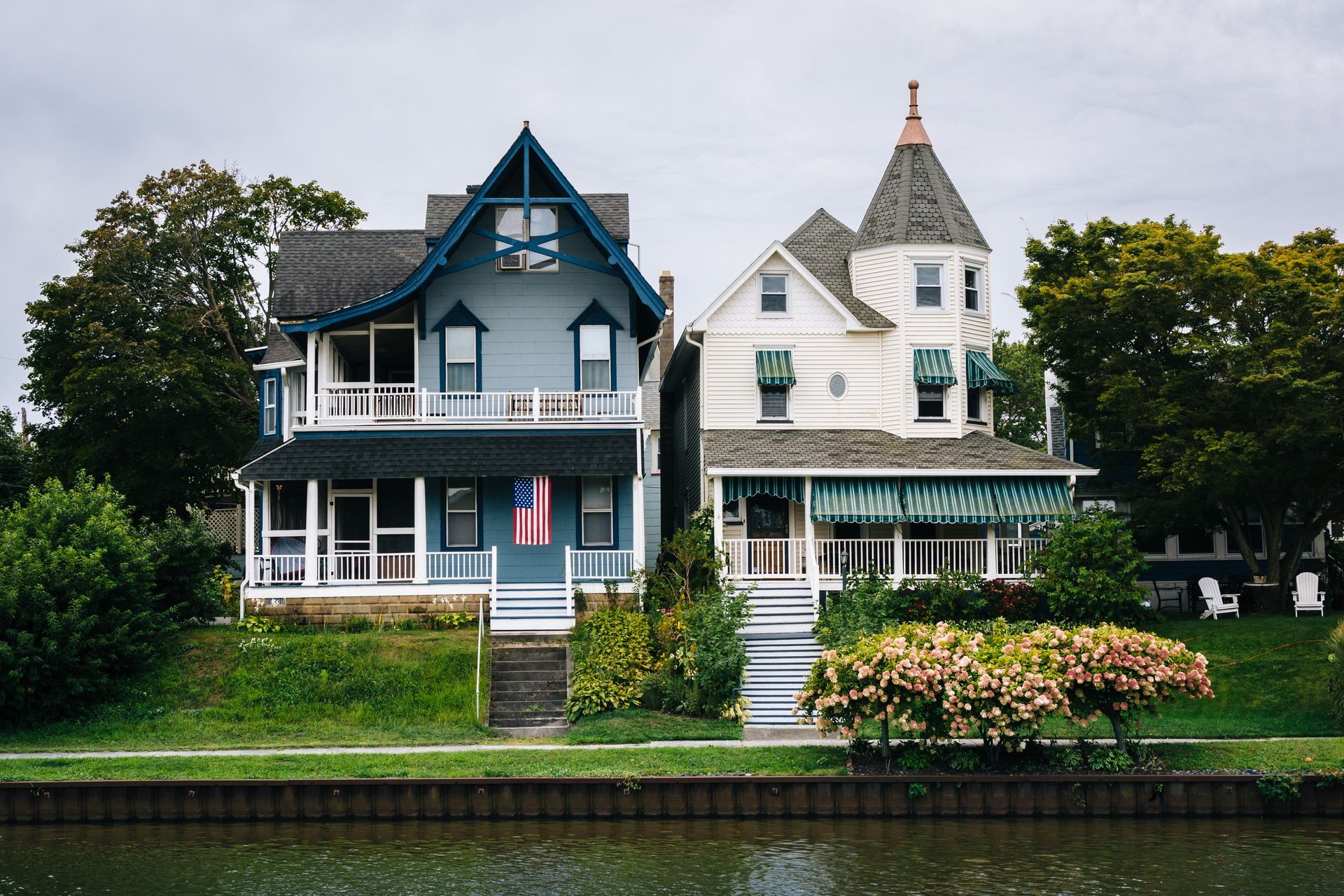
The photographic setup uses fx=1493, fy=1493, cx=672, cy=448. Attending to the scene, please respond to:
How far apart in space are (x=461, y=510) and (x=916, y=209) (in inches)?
514

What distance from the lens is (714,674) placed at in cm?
2703

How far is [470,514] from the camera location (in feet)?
111

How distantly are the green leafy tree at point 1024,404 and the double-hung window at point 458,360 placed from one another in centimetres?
2887

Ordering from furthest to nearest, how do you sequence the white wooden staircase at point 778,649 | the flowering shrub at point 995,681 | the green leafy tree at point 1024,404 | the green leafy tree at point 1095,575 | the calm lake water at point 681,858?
the green leafy tree at point 1024,404 < the green leafy tree at point 1095,575 < the white wooden staircase at point 778,649 < the flowering shrub at point 995,681 < the calm lake water at point 681,858

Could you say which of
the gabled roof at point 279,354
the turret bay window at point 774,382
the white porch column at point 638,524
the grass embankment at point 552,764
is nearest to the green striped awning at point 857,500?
the turret bay window at point 774,382

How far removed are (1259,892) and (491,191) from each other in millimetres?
21649

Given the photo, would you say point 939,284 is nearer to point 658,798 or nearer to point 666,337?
point 666,337

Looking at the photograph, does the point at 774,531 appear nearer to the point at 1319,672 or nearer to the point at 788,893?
the point at 1319,672

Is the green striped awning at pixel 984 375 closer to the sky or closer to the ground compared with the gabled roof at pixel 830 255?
closer to the ground

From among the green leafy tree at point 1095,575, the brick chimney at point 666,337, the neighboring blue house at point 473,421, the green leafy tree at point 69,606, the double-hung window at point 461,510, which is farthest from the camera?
the brick chimney at point 666,337

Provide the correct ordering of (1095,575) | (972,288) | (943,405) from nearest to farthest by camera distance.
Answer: (1095,575)
(943,405)
(972,288)

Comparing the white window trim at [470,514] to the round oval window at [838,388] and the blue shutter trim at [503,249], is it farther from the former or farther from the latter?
the round oval window at [838,388]

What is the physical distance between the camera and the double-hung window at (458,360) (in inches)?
1348

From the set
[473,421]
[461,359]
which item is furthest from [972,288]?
[473,421]
